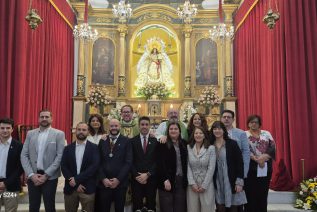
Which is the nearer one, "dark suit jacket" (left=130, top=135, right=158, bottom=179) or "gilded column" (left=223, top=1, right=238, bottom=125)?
"dark suit jacket" (left=130, top=135, right=158, bottom=179)

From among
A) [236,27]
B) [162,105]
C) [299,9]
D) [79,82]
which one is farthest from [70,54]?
[299,9]

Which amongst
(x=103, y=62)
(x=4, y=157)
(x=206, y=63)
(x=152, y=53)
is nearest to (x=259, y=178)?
(x=4, y=157)

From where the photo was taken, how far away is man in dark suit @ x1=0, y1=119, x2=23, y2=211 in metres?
3.62

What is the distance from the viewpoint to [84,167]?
3.65 meters

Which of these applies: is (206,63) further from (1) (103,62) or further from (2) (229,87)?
(1) (103,62)

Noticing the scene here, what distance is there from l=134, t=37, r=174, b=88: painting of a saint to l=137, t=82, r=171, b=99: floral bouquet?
374mm

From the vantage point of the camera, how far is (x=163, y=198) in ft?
12.0

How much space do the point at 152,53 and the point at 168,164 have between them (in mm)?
7391

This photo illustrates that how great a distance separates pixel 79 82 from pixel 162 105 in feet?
8.65

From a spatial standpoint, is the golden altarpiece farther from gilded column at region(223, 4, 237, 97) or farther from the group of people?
the group of people

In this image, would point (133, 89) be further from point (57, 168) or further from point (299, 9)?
point (57, 168)

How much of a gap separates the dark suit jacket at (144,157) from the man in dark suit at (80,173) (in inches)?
17.1

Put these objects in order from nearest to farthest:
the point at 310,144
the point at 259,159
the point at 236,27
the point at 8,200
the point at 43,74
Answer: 1. the point at 8,200
2. the point at 259,159
3. the point at 310,144
4. the point at 43,74
5. the point at 236,27

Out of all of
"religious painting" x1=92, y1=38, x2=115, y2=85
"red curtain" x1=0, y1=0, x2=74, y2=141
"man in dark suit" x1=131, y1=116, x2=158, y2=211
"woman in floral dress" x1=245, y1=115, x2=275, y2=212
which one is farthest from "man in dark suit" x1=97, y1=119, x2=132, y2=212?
"religious painting" x1=92, y1=38, x2=115, y2=85
